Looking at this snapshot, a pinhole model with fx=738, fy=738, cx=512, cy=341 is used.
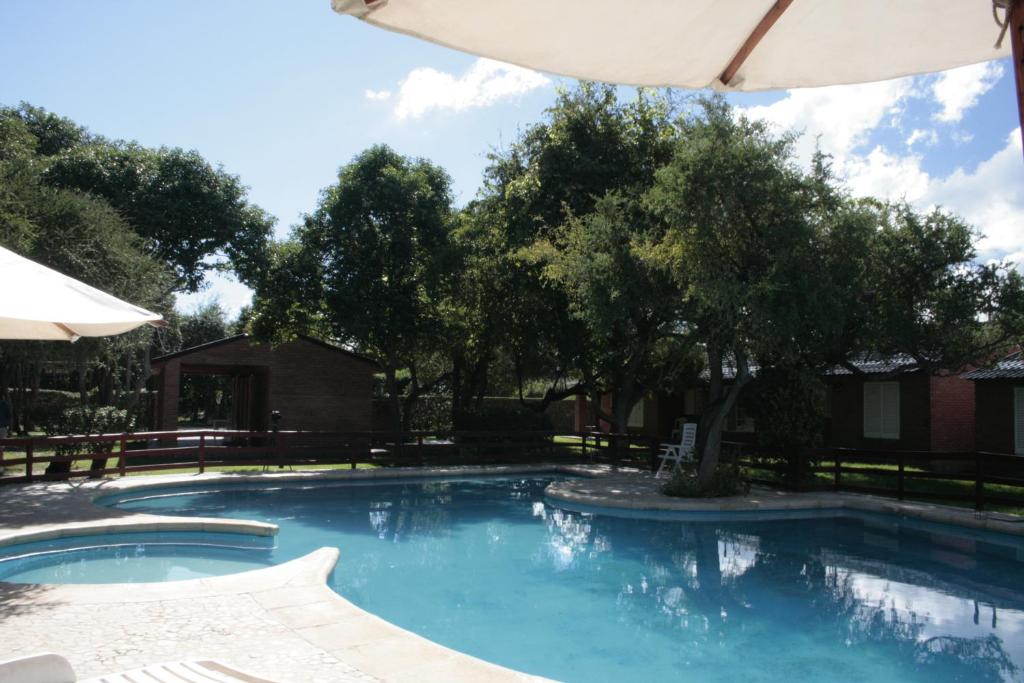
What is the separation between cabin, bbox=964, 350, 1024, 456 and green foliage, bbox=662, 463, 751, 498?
359 inches

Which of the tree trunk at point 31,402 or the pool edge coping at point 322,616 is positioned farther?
the tree trunk at point 31,402

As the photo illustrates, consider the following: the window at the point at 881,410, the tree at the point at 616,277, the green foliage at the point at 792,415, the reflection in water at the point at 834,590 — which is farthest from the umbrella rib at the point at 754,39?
the window at the point at 881,410

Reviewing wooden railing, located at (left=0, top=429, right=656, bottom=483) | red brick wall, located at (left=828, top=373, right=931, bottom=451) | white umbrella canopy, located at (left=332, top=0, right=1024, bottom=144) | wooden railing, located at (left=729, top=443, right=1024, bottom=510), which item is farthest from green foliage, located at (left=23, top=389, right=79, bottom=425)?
white umbrella canopy, located at (left=332, top=0, right=1024, bottom=144)

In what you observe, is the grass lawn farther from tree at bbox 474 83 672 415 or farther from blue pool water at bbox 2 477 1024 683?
tree at bbox 474 83 672 415

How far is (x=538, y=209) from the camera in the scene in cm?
1888

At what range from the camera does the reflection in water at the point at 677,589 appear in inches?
258

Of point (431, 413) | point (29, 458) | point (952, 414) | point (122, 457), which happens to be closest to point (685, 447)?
point (952, 414)

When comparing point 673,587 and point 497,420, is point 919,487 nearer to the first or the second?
point 673,587

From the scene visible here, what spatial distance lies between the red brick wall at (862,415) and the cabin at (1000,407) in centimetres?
126

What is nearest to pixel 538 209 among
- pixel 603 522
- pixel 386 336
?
pixel 386 336

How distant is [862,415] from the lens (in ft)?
74.2

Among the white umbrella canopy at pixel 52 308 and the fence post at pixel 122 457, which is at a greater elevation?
the white umbrella canopy at pixel 52 308

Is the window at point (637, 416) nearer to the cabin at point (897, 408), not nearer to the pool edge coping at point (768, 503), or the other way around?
the cabin at point (897, 408)

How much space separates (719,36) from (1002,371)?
2027 cm
